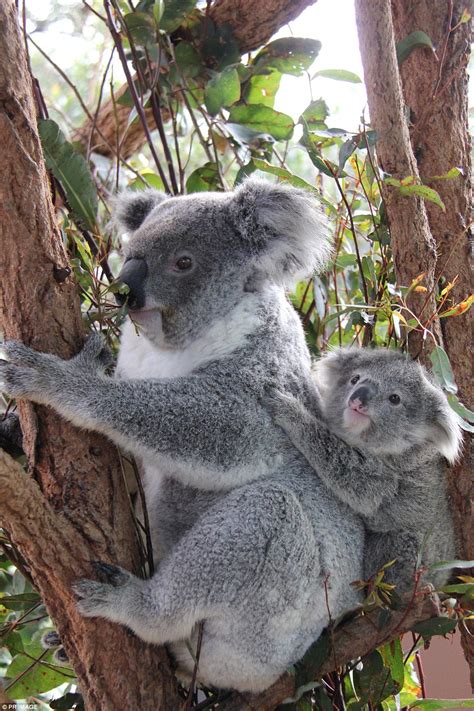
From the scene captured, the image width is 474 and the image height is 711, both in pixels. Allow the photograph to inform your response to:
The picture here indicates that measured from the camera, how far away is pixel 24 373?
7.08 ft

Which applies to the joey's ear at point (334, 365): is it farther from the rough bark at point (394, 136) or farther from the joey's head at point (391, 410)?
the rough bark at point (394, 136)

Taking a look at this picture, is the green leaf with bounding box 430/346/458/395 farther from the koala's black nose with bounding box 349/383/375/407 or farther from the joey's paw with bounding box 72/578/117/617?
the joey's paw with bounding box 72/578/117/617

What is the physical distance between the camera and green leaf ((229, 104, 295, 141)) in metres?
3.59

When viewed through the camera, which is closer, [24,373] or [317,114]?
[24,373]

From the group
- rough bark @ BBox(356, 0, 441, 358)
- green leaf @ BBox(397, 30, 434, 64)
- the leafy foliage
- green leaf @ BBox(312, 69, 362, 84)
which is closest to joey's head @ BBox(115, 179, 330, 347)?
the leafy foliage

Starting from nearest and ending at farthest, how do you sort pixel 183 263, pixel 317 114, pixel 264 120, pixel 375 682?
pixel 375 682, pixel 183 263, pixel 317 114, pixel 264 120

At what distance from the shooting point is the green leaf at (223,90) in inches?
134

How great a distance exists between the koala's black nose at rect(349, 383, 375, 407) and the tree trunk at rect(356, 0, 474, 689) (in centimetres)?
26

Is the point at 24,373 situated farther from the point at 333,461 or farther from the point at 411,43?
the point at 411,43

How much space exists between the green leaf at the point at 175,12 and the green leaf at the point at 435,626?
2900mm

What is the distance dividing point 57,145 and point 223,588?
5.50 feet

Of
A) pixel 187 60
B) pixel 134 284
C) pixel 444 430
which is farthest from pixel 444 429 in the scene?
pixel 187 60

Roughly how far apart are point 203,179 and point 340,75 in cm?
84

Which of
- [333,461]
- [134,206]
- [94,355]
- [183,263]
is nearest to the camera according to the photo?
[94,355]
